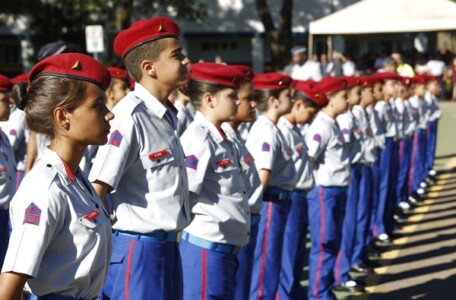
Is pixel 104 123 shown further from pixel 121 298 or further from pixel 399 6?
pixel 399 6

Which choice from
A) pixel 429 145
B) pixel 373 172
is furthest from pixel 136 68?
pixel 429 145

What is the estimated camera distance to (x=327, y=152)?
8297 millimetres

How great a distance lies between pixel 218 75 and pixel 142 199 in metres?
1.20

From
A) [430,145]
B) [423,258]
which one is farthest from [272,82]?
[430,145]

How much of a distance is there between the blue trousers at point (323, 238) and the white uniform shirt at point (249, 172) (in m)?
2.06

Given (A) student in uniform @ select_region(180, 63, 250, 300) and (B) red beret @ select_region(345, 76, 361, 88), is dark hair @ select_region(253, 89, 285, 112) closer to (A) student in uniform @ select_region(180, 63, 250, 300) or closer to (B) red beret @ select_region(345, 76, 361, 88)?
(A) student in uniform @ select_region(180, 63, 250, 300)

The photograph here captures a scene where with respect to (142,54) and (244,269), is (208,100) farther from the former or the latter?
(244,269)

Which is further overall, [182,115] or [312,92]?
[182,115]

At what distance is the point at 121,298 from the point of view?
454 cm

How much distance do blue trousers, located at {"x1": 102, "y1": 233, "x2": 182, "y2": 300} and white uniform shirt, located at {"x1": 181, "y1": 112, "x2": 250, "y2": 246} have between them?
64cm

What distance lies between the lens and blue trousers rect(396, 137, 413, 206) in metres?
13.9

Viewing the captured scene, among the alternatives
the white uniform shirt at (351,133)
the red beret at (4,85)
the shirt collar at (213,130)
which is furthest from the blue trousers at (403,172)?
the shirt collar at (213,130)

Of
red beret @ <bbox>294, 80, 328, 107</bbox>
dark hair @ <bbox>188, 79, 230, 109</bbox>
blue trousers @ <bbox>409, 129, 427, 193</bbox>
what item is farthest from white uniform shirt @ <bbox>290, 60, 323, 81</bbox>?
dark hair @ <bbox>188, 79, 230, 109</bbox>

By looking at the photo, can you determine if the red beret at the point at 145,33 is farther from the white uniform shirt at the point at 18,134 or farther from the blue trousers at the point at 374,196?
the blue trousers at the point at 374,196
